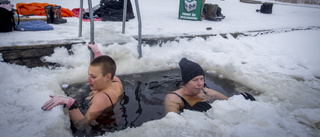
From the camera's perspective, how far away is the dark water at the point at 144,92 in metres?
2.82

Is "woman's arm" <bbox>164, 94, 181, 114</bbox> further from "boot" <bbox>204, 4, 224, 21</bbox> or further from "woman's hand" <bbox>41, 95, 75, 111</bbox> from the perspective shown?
"boot" <bbox>204, 4, 224, 21</bbox>

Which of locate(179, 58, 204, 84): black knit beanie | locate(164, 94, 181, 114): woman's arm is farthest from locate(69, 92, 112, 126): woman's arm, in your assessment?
locate(179, 58, 204, 84): black knit beanie

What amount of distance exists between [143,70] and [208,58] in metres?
1.43

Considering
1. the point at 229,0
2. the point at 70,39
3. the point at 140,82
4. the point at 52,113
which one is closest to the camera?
the point at 52,113

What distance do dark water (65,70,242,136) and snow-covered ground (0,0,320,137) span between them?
0.16m

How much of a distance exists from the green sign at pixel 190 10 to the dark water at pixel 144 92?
411cm

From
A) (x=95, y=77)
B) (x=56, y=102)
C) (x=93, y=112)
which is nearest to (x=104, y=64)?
(x=95, y=77)

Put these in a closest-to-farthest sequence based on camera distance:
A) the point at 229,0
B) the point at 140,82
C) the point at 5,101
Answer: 1. the point at 5,101
2. the point at 140,82
3. the point at 229,0

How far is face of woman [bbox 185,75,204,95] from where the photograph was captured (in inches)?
117

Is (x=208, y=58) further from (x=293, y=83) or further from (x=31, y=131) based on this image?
(x=31, y=131)

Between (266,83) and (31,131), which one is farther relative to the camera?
(266,83)

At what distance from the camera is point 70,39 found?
3.87 m

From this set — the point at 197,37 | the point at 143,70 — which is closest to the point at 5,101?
the point at 143,70

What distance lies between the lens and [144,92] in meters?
3.42
